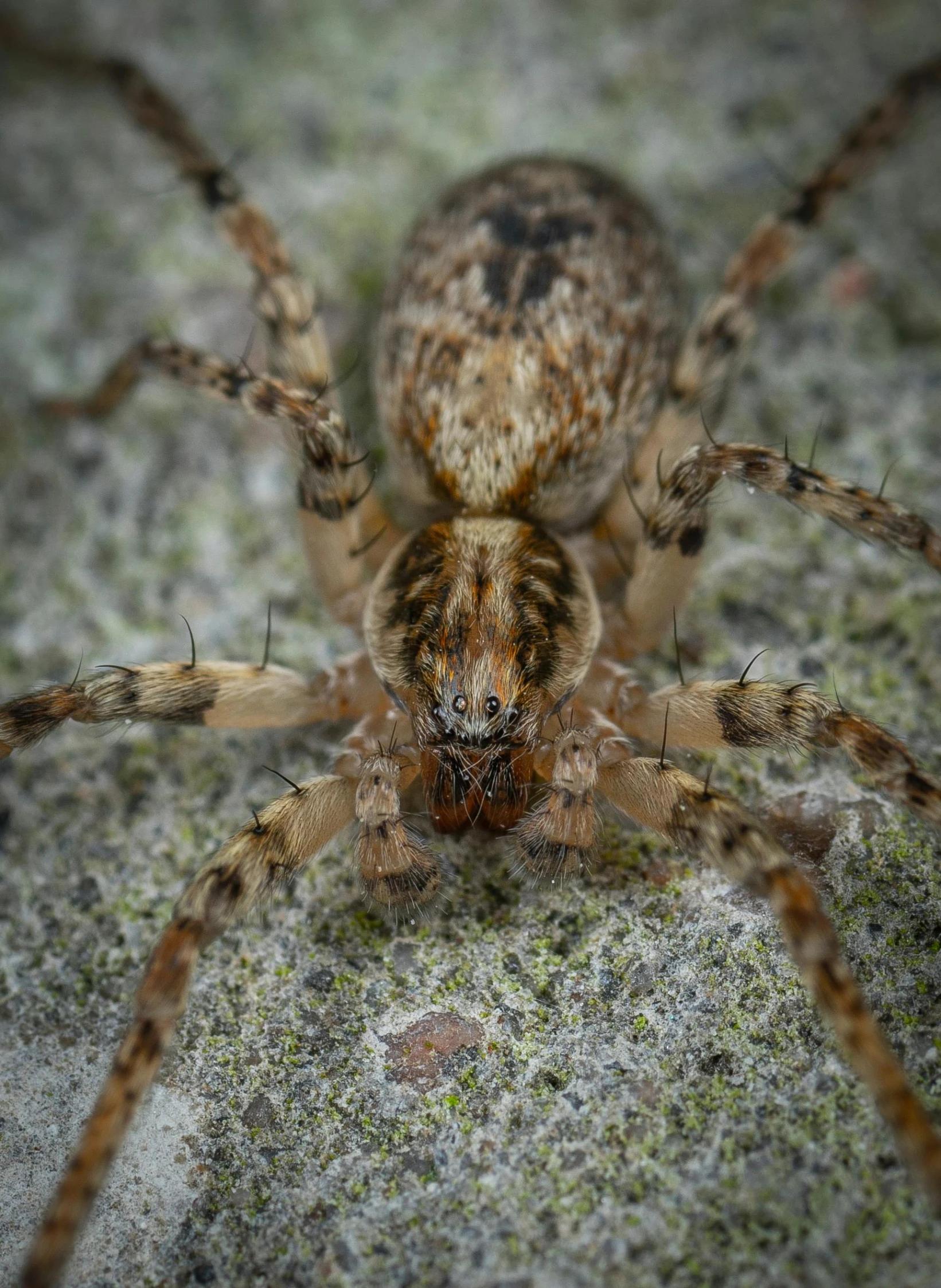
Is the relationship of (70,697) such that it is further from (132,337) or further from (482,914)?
(132,337)

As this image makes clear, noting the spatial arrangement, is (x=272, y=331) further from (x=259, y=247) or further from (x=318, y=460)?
(x=318, y=460)

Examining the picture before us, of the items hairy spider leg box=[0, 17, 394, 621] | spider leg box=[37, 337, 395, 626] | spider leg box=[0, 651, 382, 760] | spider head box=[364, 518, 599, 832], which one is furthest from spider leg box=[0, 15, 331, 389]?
spider leg box=[0, 651, 382, 760]

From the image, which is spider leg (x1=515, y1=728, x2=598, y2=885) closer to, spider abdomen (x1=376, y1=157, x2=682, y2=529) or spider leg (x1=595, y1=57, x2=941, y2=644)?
spider leg (x1=595, y1=57, x2=941, y2=644)

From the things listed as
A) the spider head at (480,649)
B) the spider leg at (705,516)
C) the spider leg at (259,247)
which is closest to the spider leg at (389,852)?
the spider head at (480,649)

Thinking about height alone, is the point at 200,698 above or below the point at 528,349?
below

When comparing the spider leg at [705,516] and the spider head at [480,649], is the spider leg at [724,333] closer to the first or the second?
the spider leg at [705,516]

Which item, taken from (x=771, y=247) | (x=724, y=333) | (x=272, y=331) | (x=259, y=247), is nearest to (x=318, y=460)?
(x=272, y=331)
